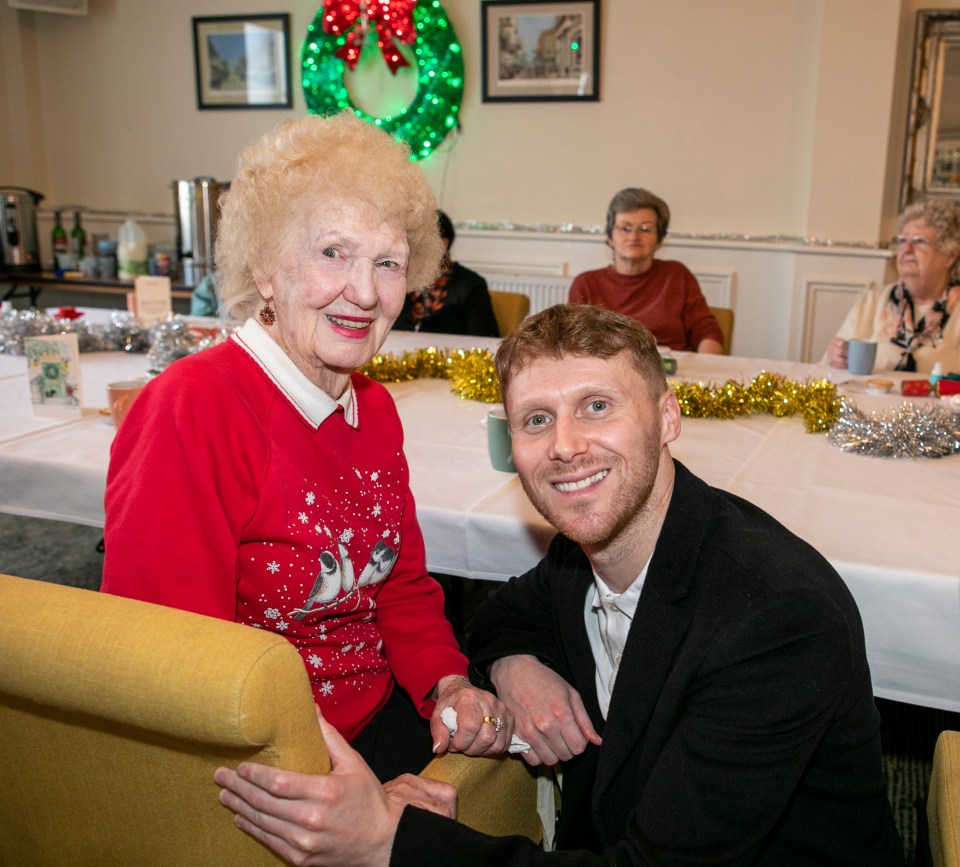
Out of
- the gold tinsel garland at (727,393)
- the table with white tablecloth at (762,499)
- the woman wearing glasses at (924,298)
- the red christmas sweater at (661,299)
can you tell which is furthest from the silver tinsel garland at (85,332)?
the woman wearing glasses at (924,298)

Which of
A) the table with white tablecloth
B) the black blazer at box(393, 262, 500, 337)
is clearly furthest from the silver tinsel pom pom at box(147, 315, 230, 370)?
the black blazer at box(393, 262, 500, 337)

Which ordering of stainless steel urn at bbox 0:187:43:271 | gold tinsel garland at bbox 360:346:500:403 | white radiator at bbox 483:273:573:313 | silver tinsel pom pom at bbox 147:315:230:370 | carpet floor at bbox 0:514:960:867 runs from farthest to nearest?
stainless steel urn at bbox 0:187:43:271 < white radiator at bbox 483:273:573:313 < silver tinsel pom pom at bbox 147:315:230:370 < gold tinsel garland at bbox 360:346:500:403 < carpet floor at bbox 0:514:960:867

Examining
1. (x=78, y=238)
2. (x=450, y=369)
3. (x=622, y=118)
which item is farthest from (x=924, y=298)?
(x=78, y=238)

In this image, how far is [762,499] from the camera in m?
1.72

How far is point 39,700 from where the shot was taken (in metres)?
0.82

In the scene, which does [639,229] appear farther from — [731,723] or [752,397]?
[731,723]

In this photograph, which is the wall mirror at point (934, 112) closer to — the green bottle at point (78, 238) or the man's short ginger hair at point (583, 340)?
the man's short ginger hair at point (583, 340)

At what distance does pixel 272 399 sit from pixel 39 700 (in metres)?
0.58

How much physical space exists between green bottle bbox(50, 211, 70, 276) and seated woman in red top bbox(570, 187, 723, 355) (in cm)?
372

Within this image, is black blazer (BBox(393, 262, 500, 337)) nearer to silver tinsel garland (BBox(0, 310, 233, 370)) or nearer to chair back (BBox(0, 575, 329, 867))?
silver tinsel garland (BBox(0, 310, 233, 370))

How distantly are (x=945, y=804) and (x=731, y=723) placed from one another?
0.31 metres

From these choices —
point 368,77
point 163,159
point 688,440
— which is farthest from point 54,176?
point 688,440

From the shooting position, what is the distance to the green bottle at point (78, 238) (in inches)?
233

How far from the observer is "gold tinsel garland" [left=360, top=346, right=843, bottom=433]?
2.17m
